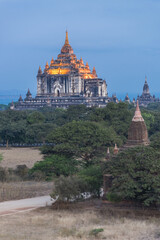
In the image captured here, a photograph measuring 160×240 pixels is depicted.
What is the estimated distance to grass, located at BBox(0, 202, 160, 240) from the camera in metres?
19.2

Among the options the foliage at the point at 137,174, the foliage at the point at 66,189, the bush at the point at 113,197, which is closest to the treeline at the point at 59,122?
the foliage at the point at 66,189

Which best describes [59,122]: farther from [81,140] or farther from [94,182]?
[94,182]

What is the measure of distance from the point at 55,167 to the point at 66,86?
84.6 meters

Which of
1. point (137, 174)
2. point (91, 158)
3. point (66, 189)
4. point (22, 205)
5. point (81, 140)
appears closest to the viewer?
point (137, 174)

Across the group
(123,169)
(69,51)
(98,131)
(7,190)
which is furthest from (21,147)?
(69,51)

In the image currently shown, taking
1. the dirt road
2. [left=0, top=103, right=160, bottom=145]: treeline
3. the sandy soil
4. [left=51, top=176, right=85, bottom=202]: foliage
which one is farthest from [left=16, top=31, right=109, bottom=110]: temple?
[left=51, top=176, right=85, bottom=202]: foliage

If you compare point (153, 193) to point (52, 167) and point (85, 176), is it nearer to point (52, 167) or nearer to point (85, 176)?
point (85, 176)

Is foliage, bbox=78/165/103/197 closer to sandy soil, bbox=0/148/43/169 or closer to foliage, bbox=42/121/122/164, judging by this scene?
foliage, bbox=42/121/122/164

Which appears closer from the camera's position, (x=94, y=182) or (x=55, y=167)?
(x=94, y=182)

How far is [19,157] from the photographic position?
50688 mm

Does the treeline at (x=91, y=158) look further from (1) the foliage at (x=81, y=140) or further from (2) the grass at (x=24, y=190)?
(2) the grass at (x=24, y=190)

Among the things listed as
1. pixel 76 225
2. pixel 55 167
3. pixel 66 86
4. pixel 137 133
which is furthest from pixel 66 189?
pixel 66 86

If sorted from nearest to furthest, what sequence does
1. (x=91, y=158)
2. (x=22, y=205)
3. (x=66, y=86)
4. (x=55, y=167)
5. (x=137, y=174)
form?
(x=137, y=174)
(x=22, y=205)
(x=55, y=167)
(x=91, y=158)
(x=66, y=86)

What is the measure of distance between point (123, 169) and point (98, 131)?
542 inches
